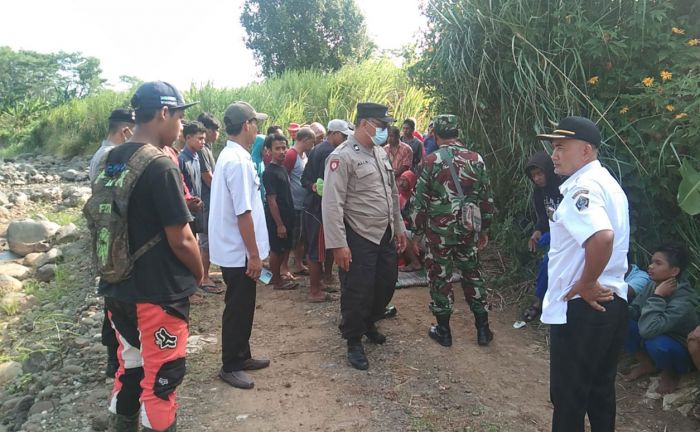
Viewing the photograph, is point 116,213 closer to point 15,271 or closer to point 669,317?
point 669,317

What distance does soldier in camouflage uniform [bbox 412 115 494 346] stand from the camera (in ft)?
13.3

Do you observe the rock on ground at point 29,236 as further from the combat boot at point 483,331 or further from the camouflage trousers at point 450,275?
the combat boot at point 483,331

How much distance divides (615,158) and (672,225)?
673 millimetres

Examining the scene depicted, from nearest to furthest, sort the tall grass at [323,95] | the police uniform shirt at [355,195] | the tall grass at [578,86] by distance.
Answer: the police uniform shirt at [355,195] → the tall grass at [578,86] → the tall grass at [323,95]

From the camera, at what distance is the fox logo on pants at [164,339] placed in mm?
2385

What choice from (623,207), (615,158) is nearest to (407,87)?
(615,158)

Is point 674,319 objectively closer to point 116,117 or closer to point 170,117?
point 170,117

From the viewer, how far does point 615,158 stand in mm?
4164

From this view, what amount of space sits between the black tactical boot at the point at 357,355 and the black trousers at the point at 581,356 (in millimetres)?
1584

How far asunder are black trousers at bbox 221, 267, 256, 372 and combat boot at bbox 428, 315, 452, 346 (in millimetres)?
1611

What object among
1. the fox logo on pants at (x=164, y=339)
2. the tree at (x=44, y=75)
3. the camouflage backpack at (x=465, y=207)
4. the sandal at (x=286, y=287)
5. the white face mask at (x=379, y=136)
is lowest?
the sandal at (x=286, y=287)

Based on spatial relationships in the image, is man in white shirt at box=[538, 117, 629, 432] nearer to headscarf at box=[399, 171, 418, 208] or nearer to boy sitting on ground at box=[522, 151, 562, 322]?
boy sitting on ground at box=[522, 151, 562, 322]

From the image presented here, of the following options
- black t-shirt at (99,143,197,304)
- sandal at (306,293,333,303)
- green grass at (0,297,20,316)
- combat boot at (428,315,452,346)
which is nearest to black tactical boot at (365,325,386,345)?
combat boot at (428,315,452,346)

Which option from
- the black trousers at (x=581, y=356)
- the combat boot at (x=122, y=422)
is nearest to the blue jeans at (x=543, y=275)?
the black trousers at (x=581, y=356)
